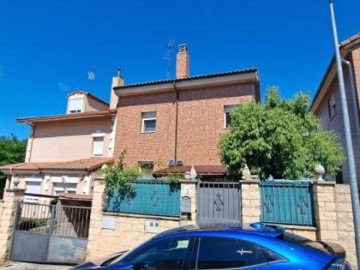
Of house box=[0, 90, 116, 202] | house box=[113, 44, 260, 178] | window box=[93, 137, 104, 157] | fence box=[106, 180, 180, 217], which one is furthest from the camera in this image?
window box=[93, 137, 104, 157]

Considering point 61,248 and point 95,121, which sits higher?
point 95,121

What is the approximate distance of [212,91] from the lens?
1534 cm

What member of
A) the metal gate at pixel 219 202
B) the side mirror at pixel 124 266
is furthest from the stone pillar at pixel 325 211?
the side mirror at pixel 124 266

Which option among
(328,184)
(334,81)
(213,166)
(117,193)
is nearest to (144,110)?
(213,166)

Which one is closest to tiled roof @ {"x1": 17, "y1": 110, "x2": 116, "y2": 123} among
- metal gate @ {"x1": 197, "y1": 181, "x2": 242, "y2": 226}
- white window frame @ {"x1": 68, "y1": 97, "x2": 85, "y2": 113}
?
white window frame @ {"x1": 68, "y1": 97, "x2": 85, "y2": 113}

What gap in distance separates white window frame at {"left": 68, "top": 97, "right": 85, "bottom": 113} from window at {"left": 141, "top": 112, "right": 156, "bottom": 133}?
6905 mm

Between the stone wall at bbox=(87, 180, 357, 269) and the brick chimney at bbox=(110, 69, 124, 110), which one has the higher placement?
the brick chimney at bbox=(110, 69, 124, 110)

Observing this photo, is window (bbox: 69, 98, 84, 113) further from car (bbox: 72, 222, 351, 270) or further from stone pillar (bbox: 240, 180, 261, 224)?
car (bbox: 72, 222, 351, 270)

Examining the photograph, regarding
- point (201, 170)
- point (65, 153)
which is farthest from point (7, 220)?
point (65, 153)

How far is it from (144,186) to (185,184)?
142cm

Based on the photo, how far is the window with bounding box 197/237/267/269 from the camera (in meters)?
3.51

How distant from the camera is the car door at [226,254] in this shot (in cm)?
348

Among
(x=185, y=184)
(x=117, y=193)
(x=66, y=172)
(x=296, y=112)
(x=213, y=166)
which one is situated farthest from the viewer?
(x=66, y=172)

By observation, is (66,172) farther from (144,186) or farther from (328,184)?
(328,184)
